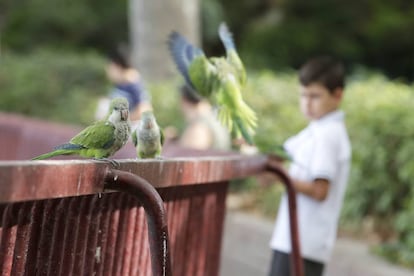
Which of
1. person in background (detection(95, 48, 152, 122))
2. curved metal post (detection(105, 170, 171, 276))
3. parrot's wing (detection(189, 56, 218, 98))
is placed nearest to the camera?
curved metal post (detection(105, 170, 171, 276))

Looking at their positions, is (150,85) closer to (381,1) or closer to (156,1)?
(156,1)

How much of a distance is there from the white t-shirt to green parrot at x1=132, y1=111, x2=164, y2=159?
1389 mm

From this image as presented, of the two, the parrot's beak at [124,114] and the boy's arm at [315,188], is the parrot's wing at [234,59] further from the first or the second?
the parrot's beak at [124,114]

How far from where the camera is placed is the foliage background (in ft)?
24.2

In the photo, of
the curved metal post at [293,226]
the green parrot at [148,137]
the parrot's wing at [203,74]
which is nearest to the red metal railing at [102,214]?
the green parrot at [148,137]

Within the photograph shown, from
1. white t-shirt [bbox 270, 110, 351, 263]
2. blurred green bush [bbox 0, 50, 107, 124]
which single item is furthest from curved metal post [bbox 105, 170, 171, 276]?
blurred green bush [bbox 0, 50, 107, 124]

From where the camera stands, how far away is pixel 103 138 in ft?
9.68

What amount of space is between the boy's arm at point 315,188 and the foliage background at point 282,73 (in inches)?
11.4

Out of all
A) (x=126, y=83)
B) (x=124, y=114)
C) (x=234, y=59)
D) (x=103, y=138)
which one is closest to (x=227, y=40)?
(x=234, y=59)

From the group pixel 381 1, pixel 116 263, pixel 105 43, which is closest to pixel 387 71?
pixel 381 1

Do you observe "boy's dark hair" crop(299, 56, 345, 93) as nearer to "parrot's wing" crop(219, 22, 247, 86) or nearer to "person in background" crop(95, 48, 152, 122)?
"parrot's wing" crop(219, 22, 247, 86)

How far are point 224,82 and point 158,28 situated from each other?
30.8 ft

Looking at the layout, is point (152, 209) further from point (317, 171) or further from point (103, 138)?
point (317, 171)

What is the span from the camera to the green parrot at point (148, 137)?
130 inches
